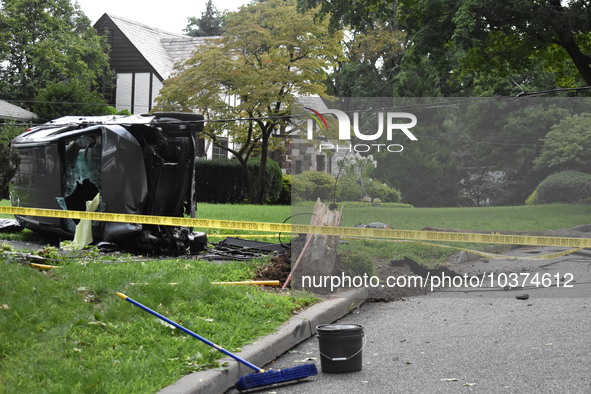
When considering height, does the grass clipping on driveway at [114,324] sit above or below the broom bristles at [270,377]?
above

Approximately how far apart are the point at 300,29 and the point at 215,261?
68.1ft

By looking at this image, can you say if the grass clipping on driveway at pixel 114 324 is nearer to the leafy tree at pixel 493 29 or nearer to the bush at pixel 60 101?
the leafy tree at pixel 493 29

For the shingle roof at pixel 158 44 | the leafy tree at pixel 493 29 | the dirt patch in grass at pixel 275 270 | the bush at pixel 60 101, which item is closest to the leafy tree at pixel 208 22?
the shingle roof at pixel 158 44

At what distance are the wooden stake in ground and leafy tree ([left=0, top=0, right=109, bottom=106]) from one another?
31.1 meters

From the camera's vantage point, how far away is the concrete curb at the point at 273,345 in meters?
5.13

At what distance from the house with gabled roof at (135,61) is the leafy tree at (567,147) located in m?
31.7

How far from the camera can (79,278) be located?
26.8 feet

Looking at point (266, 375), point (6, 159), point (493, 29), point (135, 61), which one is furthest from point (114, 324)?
point (135, 61)

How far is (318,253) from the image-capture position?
9.57m

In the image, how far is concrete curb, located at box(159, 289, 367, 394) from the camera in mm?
5129

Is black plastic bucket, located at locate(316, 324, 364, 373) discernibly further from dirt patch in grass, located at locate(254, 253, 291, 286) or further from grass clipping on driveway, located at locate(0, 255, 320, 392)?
dirt patch in grass, located at locate(254, 253, 291, 286)

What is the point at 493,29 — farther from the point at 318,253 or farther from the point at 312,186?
the point at 318,253

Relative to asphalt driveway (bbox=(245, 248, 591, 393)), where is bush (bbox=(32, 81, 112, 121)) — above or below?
above

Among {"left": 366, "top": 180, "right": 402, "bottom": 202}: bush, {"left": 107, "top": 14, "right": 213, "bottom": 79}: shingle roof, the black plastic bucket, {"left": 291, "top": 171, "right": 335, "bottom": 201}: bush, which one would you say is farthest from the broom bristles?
{"left": 107, "top": 14, "right": 213, "bottom": 79}: shingle roof
